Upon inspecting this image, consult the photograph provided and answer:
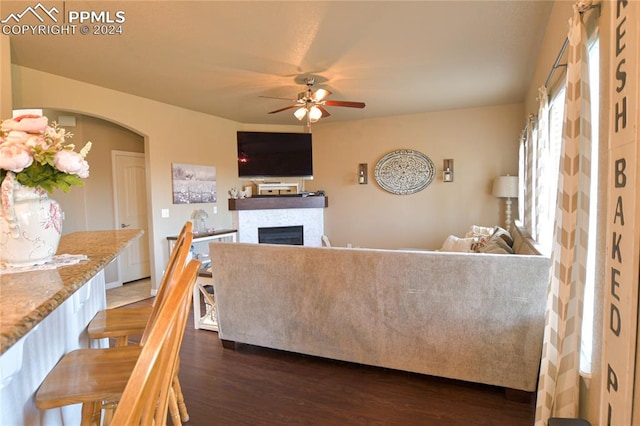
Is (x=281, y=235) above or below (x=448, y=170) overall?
below

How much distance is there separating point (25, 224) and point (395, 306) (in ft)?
6.59

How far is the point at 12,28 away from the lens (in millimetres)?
2521

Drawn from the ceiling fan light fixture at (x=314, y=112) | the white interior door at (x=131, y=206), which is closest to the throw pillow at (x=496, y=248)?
the ceiling fan light fixture at (x=314, y=112)

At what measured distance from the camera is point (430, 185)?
5574 millimetres

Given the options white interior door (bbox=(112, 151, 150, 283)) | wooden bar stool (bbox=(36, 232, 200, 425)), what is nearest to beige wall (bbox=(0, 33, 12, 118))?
wooden bar stool (bbox=(36, 232, 200, 425))

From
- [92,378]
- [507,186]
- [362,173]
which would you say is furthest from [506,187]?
[92,378]

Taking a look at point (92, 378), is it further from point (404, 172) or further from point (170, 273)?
point (404, 172)

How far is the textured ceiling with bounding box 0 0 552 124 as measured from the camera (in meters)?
2.36

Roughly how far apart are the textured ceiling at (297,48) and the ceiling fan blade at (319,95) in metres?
0.21

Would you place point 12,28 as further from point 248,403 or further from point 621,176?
point 621,176

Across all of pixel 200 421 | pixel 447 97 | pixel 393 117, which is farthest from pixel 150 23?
pixel 393 117

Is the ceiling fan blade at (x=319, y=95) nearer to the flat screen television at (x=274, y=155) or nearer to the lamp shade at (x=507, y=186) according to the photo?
the flat screen television at (x=274, y=155)

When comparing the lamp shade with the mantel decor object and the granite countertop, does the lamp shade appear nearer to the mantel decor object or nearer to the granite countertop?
the granite countertop
